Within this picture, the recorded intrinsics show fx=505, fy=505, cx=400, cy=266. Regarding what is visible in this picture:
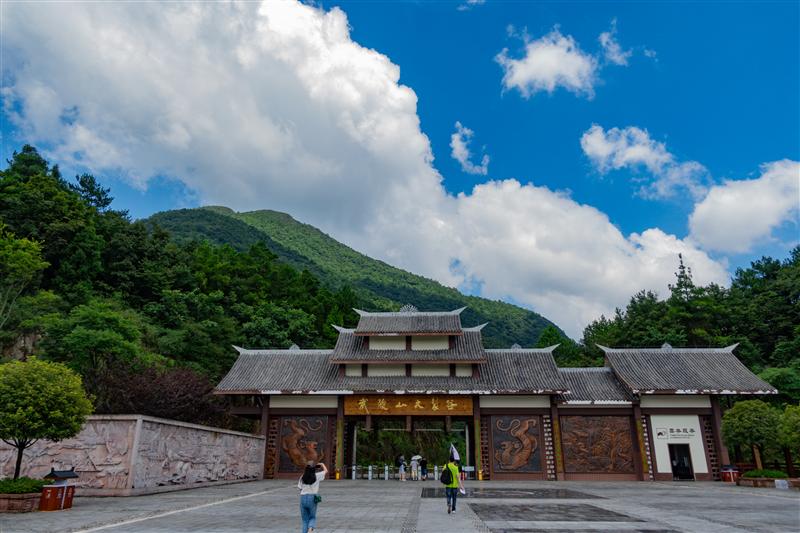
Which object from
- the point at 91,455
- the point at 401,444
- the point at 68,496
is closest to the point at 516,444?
the point at 91,455

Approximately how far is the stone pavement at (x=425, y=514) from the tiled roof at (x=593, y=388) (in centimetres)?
765

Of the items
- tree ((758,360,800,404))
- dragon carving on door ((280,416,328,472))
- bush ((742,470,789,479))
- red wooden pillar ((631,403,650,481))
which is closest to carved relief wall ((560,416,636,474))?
red wooden pillar ((631,403,650,481))

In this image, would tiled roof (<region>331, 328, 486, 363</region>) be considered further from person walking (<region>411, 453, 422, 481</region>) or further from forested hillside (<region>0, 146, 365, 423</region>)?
forested hillside (<region>0, 146, 365, 423</region>)

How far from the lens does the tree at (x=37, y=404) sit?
1053 cm

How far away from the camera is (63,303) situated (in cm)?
3253

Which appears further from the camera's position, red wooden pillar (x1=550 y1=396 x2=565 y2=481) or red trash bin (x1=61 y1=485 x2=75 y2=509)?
red wooden pillar (x1=550 y1=396 x2=565 y2=481)

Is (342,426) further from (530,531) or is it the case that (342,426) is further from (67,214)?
(67,214)

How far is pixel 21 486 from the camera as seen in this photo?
404 inches

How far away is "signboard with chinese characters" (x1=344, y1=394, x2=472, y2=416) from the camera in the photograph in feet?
76.0

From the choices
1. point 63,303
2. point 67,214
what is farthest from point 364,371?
point 67,214

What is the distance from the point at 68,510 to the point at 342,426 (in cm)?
1363

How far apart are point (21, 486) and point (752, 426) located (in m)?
23.6

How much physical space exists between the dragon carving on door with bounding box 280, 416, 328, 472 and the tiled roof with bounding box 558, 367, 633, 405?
36.1 feet

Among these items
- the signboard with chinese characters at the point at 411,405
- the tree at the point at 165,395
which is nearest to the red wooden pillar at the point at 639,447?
the signboard with chinese characters at the point at 411,405
